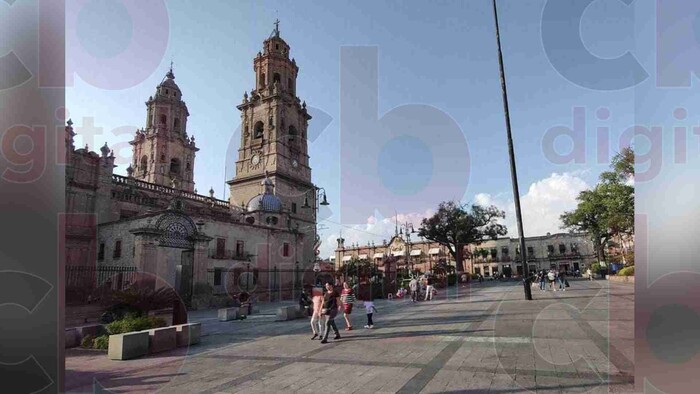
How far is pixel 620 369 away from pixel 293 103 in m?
Answer: 49.3

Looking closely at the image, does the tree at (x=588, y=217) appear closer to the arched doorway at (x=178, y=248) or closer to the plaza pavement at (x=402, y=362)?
the plaza pavement at (x=402, y=362)

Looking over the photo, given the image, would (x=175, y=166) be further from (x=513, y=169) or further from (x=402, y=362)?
(x=402, y=362)

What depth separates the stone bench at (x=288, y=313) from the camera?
16141 mm

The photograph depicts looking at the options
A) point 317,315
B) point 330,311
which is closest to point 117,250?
point 317,315

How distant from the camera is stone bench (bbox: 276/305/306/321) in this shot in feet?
53.0

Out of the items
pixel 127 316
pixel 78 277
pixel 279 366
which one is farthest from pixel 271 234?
pixel 279 366

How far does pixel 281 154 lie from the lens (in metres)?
47.5

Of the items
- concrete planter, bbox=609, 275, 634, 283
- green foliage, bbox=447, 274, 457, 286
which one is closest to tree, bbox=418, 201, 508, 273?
green foliage, bbox=447, 274, 457, 286

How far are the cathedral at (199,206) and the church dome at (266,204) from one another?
151 millimetres

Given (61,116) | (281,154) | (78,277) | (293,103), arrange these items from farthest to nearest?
1. (293,103)
2. (281,154)
3. (78,277)
4. (61,116)

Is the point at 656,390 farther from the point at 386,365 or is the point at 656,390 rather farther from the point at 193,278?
the point at 193,278

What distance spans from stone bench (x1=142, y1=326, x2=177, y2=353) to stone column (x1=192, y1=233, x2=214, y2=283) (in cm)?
1440

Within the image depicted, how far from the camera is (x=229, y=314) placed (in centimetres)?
1739

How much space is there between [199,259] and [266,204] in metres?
17.6
